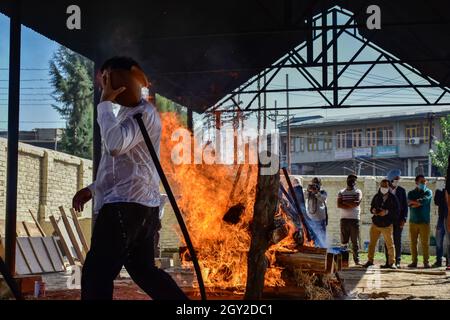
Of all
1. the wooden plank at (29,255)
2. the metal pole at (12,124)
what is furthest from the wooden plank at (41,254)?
the metal pole at (12,124)

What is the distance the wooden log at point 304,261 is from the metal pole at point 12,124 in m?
2.89

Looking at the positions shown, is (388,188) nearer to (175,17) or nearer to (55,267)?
(175,17)

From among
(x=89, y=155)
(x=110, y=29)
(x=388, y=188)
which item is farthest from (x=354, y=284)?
(x=89, y=155)

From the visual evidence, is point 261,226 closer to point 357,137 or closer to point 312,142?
point 312,142

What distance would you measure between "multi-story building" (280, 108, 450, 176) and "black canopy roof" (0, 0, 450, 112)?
32265 mm

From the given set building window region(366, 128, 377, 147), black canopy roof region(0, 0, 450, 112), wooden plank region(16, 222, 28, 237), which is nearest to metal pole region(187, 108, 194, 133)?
black canopy roof region(0, 0, 450, 112)

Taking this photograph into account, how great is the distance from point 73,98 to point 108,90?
35.7 metres

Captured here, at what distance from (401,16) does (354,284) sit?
5.20 meters

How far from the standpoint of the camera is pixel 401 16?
1098 cm

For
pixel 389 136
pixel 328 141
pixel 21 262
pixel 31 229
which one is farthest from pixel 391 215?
pixel 328 141

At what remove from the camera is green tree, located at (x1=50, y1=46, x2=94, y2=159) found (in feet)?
120

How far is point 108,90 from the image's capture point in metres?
3.39

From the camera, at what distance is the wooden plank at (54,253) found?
10.6 m

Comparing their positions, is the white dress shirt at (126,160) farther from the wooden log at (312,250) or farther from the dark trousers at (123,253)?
the wooden log at (312,250)
